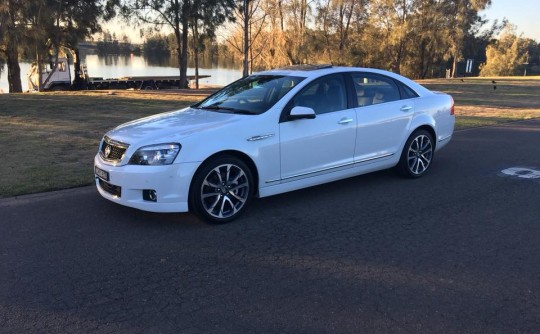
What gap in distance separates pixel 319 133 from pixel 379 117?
1119 millimetres

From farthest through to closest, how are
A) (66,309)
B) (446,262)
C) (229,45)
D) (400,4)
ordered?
(400,4), (229,45), (446,262), (66,309)

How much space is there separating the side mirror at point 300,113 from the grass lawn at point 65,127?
3.02 m

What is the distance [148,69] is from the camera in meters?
59.2

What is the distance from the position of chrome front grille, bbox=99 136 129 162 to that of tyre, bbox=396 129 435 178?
3.85 m

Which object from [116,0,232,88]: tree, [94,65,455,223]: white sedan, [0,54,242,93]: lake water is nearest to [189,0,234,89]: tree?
[116,0,232,88]: tree

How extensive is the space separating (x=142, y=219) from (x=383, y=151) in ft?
10.8

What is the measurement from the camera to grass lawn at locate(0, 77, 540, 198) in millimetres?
6488

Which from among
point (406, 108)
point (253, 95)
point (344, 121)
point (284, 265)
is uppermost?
point (253, 95)

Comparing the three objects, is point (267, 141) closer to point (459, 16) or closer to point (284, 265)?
Result: point (284, 265)

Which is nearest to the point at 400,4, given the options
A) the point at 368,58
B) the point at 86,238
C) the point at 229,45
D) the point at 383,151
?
the point at 368,58

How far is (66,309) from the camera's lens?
3289 millimetres

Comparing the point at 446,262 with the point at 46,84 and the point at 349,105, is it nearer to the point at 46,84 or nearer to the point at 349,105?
the point at 349,105

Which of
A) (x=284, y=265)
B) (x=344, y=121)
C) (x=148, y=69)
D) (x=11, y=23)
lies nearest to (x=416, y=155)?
(x=344, y=121)

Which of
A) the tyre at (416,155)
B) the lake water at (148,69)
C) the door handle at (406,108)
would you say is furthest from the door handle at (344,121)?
the lake water at (148,69)
